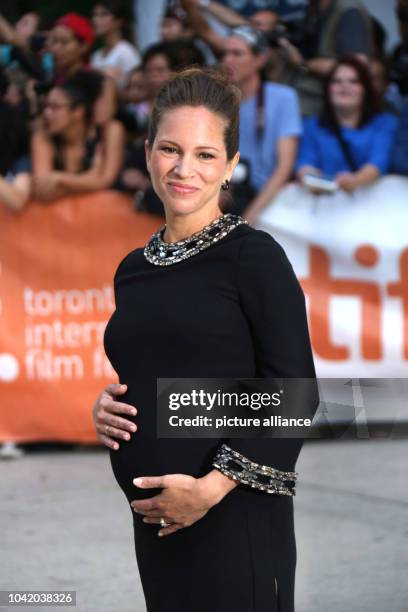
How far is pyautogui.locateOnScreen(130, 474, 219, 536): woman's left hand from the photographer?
2.22 m

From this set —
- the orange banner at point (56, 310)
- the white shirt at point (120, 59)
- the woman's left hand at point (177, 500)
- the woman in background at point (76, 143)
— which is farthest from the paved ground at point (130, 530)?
the white shirt at point (120, 59)

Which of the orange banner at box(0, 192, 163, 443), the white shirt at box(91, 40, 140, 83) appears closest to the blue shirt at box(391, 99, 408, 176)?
the orange banner at box(0, 192, 163, 443)

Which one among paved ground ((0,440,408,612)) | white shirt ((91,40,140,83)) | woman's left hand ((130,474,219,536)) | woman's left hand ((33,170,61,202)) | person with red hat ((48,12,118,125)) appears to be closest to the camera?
woman's left hand ((130,474,219,536))

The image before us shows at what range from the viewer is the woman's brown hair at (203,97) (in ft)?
7.90

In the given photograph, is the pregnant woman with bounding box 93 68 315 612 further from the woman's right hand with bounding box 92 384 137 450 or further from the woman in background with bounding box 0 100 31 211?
the woman in background with bounding box 0 100 31 211

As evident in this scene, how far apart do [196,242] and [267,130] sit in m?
4.74

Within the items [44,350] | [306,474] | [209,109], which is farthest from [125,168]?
[209,109]

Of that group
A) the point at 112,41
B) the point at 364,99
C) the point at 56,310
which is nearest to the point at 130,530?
the point at 56,310

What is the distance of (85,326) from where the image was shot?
699cm

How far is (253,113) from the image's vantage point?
277 inches

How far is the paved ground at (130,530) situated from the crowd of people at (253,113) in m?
1.64

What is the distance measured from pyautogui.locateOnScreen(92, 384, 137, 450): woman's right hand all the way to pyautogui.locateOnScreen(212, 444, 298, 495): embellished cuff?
0.23m

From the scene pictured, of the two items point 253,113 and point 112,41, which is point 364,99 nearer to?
point 253,113

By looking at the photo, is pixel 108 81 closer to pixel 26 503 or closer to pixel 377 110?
pixel 377 110
